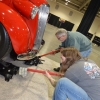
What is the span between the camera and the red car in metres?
2.11

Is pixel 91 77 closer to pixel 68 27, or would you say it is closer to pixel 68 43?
pixel 68 43

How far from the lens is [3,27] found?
7.00ft

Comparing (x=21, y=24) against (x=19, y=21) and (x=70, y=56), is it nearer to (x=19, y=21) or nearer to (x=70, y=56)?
(x=19, y=21)

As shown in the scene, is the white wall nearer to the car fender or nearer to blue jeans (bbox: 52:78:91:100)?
the car fender

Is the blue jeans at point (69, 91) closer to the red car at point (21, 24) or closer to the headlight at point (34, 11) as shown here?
the red car at point (21, 24)

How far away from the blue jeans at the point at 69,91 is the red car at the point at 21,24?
0.88 metres

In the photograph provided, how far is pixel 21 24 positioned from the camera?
2.18 metres

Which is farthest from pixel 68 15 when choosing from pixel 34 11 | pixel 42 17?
pixel 34 11

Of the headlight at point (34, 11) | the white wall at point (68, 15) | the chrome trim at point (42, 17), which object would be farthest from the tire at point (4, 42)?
the white wall at point (68, 15)

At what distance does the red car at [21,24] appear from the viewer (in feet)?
6.93

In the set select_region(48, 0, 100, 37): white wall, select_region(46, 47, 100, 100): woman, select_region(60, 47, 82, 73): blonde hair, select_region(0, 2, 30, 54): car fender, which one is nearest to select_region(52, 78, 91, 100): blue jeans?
select_region(46, 47, 100, 100): woman

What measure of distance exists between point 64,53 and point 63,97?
A: 1.64 ft

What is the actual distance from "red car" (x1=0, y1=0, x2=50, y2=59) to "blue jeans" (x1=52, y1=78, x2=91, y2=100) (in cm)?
88

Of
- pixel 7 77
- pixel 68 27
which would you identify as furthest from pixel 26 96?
pixel 68 27
